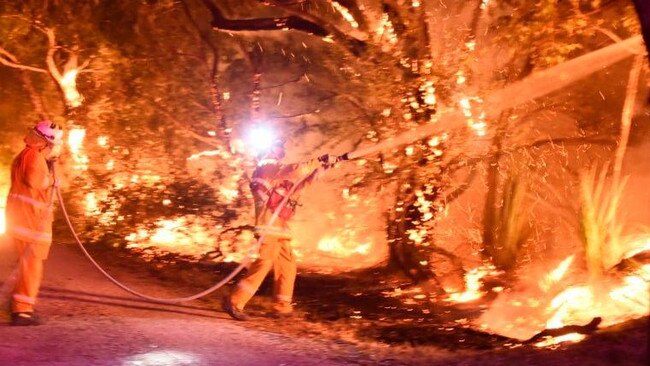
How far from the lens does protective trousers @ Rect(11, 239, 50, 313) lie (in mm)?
6035

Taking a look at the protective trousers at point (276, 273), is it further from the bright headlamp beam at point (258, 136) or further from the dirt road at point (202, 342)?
the bright headlamp beam at point (258, 136)

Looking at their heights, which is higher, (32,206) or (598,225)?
(598,225)

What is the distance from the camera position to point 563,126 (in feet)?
33.1

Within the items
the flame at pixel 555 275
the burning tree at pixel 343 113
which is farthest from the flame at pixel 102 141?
the flame at pixel 555 275

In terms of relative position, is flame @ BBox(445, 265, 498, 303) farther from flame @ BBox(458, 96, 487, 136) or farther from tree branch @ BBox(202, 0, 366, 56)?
tree branch @ BBox(202, 0, 366, 56)

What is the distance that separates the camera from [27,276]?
613 centimetres

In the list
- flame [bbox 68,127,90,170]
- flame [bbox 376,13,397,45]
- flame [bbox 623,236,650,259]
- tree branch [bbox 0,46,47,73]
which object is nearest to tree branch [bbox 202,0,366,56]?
flame [bbox 376,13,397,45]

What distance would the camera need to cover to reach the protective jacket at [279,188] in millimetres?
7066

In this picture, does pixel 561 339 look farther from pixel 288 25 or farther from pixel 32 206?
pixel 288 25

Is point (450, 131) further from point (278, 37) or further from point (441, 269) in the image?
point (278, 37)

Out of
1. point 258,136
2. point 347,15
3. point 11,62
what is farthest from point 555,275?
point 11,62

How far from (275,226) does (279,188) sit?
0.39 m

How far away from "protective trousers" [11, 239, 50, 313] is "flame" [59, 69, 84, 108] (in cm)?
474

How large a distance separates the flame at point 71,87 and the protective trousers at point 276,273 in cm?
497
